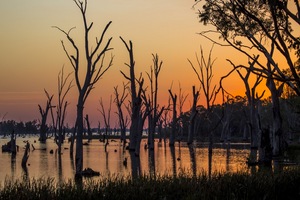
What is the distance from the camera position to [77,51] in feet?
92.1

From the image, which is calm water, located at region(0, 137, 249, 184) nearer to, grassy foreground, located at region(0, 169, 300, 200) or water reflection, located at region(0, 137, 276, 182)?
water reflection, located at region(0, 137, 276, 182)

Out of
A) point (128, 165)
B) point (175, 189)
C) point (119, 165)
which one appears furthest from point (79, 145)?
point (175, 189)

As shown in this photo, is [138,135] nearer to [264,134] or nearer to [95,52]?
[264,134]

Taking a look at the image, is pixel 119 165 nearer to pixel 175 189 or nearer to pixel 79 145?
pixel 79 145

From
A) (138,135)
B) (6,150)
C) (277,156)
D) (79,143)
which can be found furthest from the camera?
(6,150)

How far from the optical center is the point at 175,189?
43.6ft

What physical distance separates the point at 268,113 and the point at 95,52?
255 ft

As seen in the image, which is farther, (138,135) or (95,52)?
(138,135)

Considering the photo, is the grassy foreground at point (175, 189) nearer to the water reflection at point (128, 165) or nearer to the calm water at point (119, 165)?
the water reflection at point (128, 165)

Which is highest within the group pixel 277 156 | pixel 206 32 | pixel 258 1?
pixel 258 1

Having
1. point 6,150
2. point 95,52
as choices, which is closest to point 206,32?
point 95,52

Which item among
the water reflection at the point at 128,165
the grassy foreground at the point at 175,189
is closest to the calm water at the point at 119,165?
the water reflection at the point at 128,165

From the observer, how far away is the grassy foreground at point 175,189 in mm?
11719

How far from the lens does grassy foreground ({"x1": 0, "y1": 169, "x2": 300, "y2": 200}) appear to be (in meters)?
11.7
